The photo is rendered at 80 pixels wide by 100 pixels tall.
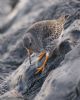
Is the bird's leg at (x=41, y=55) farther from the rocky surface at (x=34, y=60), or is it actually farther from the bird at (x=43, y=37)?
the rocky surface at (x=34, y=60)

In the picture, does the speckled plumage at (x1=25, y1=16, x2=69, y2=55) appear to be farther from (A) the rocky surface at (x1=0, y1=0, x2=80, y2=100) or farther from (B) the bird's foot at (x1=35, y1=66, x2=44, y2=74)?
(B) the bird's foot at (x1=35, y1=66, x2=44, y2=74)

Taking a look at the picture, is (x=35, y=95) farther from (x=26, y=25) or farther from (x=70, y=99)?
(x=26, y=25)

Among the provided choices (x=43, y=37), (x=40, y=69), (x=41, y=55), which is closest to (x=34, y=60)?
(x=41, y=55)

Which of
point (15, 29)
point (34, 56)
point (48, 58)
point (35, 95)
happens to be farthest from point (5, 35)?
point (35, 95)

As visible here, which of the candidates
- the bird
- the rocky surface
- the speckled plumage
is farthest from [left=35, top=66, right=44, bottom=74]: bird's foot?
A: the speckled plumage

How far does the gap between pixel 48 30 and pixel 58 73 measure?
1.64 metres

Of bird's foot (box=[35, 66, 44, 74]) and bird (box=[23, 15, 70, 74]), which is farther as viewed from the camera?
bird (box=[23, 15, 70, 74])

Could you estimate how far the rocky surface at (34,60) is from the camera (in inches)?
216

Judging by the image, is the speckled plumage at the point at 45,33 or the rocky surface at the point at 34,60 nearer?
the rocky surface at the point at 34,60

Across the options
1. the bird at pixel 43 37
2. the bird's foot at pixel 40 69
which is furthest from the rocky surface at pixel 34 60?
the bird at pixel 43 37

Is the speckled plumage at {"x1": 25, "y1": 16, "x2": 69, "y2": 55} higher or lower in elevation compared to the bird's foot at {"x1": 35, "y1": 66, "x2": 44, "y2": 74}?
higher

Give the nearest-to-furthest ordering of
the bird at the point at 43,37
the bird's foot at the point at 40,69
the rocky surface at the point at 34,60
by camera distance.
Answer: the rocky surface at the point at 34,60 → the bird's foot at the point at 40,69 → the bird at the point at 43,37

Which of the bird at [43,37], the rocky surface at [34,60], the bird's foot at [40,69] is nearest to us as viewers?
the rocky surface at [34,60]

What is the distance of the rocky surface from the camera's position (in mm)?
5492
